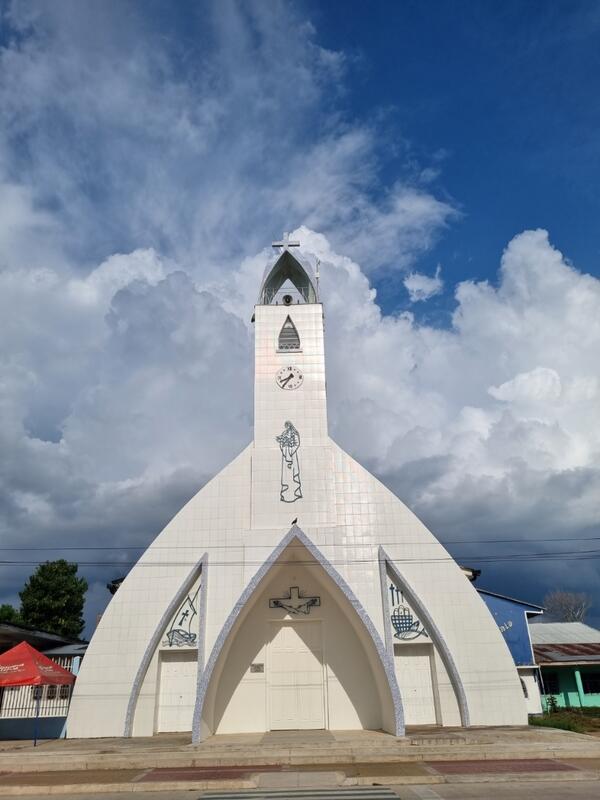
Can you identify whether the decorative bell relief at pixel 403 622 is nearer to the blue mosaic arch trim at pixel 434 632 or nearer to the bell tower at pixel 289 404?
the blue mosaic arch trim at pixel 434 632

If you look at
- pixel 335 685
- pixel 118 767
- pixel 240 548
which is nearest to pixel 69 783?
pixel 118 767

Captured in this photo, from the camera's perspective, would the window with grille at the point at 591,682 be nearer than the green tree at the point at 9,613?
Yes

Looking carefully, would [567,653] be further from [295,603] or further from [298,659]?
[295,603]

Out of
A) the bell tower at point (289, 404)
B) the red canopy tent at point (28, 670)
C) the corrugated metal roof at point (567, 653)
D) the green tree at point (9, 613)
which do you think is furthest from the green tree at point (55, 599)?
the corrugated metal roof at point (567, 653)

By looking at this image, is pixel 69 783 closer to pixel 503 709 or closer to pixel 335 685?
pixel 335 685

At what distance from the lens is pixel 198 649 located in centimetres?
1706

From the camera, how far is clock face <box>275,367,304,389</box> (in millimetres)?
20234

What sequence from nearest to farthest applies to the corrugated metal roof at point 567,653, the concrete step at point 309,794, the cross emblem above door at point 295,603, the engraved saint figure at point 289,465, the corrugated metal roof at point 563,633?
the concrete step at point 309,794 < the engraved saint figure at point 289,465 < the cross emblem above door at point 295,603 < the corrugated metal roof at point 567,653 < the corrugated metal roof at point 563,633

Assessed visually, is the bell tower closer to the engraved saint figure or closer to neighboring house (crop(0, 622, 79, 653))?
the engraved saint figure

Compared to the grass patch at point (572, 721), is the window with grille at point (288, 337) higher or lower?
higher

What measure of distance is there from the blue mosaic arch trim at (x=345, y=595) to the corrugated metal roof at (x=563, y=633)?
621 inches

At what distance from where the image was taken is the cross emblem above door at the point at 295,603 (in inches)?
741

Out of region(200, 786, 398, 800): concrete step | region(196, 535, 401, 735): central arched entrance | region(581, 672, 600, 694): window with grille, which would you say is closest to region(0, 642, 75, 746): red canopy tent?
region(196, 535, 401, 735): central arched entrance

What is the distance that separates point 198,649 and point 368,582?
5189mm
